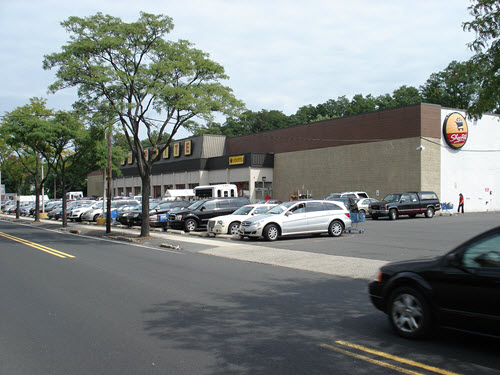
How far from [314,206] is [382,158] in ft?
72.6

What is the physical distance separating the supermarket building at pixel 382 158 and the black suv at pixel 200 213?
60.3 ft

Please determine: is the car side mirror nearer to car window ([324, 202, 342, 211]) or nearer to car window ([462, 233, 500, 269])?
car window ([462, 233, 500, 269])

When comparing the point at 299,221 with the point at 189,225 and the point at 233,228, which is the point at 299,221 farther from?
the point at 189,225

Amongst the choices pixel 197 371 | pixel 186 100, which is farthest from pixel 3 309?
pixel 186 100

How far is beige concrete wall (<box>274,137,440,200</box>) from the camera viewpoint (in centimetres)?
3828

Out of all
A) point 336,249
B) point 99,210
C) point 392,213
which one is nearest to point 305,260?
point 336,249

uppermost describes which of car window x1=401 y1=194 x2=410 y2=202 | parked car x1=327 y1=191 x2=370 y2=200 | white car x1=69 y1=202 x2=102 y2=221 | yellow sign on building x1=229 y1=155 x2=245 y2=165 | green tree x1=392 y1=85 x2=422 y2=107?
green tree x1=392 y1=85 x2=422 y2=107

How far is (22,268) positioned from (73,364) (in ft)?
27.4

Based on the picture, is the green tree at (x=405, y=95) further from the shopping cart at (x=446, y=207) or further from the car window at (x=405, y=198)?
the car window at (x=405, y=198)

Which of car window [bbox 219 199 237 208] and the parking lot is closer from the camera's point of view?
the parking lot

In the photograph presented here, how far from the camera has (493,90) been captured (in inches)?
332

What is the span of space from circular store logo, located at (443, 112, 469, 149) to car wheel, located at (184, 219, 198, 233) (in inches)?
980

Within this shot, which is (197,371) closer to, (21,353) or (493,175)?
(21,353)

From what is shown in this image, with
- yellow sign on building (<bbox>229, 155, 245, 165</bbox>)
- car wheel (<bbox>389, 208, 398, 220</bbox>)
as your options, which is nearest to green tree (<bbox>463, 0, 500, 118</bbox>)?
car wheel (<bbox>389, 208, 398, 220</bbox>)
